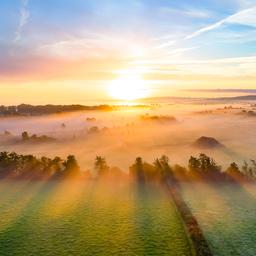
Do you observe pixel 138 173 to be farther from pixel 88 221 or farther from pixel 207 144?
pixel 207 144

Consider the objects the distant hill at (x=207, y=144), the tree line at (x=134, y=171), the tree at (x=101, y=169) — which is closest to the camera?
the tree line at (x=134, y=171)

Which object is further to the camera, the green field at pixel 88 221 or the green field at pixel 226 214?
the green field at pixel 226 214

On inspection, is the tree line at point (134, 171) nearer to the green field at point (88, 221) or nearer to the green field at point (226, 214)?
the green field at point (226, 214)

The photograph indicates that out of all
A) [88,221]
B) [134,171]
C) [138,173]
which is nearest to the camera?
[88,221]

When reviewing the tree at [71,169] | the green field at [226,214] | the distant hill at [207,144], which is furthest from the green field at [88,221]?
the distant hill at [207,144]

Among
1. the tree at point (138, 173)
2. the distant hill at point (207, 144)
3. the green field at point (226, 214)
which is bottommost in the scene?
the distant hill at point (207, 144)

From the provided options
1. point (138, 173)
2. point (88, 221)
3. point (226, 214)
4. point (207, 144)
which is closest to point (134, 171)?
point (138, 173)

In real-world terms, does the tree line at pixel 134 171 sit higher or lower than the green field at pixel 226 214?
higher

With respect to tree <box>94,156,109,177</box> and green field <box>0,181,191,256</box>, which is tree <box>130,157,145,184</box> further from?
tree <box>94,156,109,177</box>

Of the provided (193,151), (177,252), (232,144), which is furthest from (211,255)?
(232,144)
